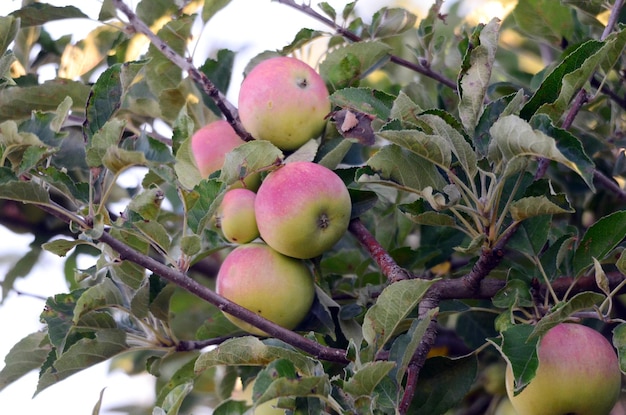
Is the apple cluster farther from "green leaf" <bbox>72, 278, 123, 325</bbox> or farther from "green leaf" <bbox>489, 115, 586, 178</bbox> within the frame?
"green leaf" <bbox>489, 115, 586, 178</bbox>

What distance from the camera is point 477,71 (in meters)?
1.19

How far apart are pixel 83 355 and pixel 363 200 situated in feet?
1.79

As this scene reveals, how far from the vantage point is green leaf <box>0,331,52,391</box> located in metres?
1.51

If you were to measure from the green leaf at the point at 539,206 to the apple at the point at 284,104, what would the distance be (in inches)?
17.8

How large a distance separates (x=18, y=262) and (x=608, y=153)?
142 centimetres

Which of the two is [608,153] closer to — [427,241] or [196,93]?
[427,241]

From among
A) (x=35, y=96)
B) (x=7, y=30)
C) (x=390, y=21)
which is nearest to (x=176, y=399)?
(x=7, y=30)

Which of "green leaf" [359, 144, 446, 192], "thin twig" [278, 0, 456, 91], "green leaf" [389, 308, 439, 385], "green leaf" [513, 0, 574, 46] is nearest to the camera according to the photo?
"green leaf" [389, 308, 439, 385]

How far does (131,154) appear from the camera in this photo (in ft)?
3.81

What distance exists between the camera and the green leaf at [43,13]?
1623mm

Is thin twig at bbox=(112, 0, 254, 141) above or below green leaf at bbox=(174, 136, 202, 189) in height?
above

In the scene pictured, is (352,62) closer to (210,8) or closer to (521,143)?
(210,8)

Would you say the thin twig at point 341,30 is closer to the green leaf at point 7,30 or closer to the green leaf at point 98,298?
the green leaf at point 7,30

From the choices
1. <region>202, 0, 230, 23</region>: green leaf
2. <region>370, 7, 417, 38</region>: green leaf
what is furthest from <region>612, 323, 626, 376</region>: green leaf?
<region>202, 0, 230, 23</region>: green leaf
